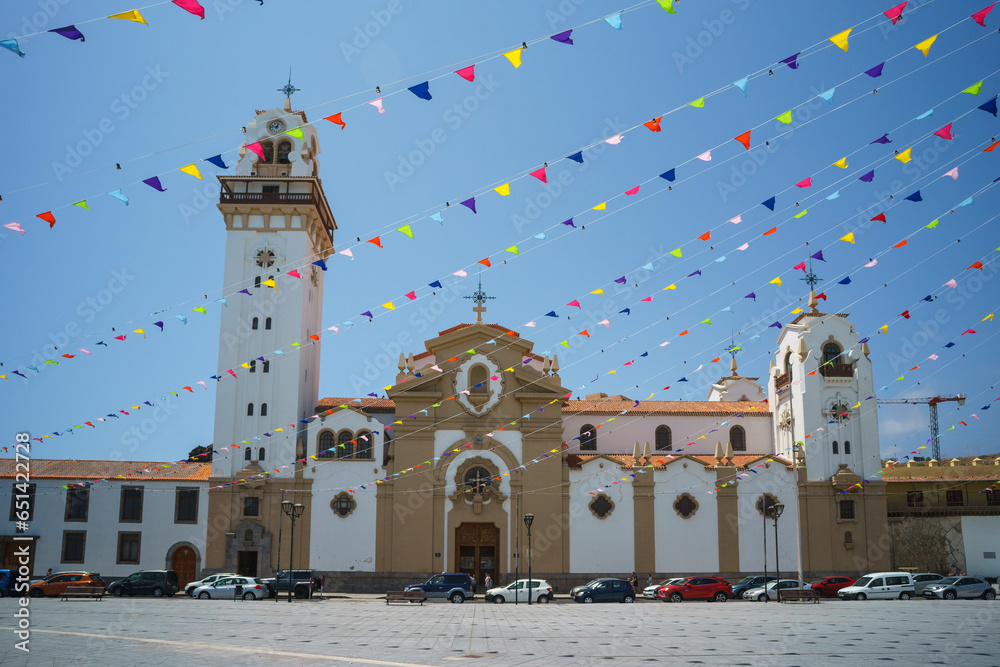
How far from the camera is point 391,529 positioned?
45156mm

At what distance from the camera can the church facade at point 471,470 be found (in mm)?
45000

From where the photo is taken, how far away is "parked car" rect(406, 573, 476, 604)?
3700cm

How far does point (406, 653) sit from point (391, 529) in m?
28.7

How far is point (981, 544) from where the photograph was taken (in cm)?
4869

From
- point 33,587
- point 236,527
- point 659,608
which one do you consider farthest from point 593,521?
point 33,587

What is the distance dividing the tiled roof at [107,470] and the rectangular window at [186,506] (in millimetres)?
743

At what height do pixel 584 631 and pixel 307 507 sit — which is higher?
pixel 307 507

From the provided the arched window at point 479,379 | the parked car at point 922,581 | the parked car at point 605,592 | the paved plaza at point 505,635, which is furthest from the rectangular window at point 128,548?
the parked car at point 922,581

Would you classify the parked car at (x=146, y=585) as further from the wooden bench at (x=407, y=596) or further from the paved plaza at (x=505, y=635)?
the wooden bench at (x=407, y=596)

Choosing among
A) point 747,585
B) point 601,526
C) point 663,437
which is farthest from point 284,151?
point 747,585

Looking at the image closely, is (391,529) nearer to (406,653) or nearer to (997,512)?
(406,653)

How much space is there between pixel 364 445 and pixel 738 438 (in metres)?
22.8

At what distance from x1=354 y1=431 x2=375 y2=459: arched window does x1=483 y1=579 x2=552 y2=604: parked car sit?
39.8 feet

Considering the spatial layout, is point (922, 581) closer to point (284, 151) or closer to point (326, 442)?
point (326, 442)
